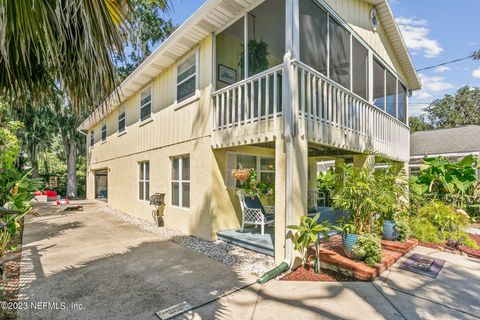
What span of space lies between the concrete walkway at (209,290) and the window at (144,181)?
4588 millimetres

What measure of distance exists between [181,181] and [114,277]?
12.6 feet

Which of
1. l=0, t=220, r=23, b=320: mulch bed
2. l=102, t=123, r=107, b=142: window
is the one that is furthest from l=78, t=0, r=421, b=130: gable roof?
l=102, t=123, r=107, b=142: window

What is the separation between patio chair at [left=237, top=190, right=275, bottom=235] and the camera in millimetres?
6203

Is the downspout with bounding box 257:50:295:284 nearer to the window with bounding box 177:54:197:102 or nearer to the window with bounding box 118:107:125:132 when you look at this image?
the window with bounding box 177:54:197:102

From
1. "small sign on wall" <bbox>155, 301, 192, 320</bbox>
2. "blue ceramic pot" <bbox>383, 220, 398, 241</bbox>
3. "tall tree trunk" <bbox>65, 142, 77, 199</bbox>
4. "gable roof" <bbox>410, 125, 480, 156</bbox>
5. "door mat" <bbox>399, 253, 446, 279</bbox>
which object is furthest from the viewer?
"tall tree trunk" <bbox>65, 142, 77, 199</bbox>

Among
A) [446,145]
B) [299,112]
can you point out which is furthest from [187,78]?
[446,145]

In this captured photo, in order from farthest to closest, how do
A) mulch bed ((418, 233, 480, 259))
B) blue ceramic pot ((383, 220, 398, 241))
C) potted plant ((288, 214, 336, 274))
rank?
blue ceramic pot ((383, 220, 398, 241)) → mulch bed ((418, 233, 480, 259)) → potted plant ((288, 214, 336, 274))

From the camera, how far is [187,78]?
25.8 ft

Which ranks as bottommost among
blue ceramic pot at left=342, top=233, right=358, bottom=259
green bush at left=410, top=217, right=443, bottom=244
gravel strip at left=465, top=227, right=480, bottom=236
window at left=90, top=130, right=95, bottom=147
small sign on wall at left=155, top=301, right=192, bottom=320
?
gravel strip at left=465, top=227, right=480, bottom=236

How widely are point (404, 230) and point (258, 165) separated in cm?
400

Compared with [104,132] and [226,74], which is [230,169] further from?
[104,132]

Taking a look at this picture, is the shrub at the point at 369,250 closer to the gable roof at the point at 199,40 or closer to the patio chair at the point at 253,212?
the patio chair at the point at 253,212

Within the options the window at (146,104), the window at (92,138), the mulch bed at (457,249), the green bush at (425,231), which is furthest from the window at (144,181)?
the window at (92,138)

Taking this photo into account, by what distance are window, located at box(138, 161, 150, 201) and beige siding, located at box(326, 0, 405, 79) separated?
27.8ft
